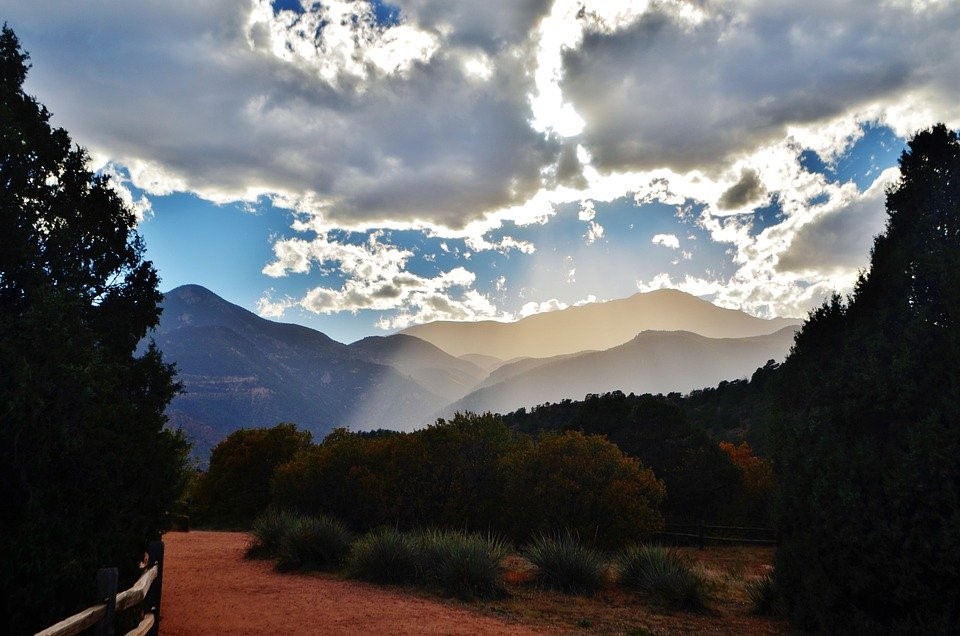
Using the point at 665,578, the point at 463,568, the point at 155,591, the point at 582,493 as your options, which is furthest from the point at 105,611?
the point at 582,493

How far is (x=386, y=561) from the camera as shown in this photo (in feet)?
46.1

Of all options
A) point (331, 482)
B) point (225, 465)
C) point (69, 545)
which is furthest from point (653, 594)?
point (225, 465)

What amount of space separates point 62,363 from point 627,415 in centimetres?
2733

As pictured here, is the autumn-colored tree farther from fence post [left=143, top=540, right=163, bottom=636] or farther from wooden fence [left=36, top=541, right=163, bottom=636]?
wooden fence [left=36, top=541, right=163, bottom=636]

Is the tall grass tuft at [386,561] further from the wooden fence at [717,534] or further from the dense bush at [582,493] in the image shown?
the wooden fence at [717,534]

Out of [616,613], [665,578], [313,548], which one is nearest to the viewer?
[616,613]

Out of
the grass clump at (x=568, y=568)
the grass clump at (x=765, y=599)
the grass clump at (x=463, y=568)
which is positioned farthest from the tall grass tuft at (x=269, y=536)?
the grass clump at (x=765, y=599)

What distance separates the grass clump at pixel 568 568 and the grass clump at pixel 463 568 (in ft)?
3.39

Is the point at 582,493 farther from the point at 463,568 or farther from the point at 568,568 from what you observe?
the point at 463,568

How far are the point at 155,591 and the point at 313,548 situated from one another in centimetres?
811

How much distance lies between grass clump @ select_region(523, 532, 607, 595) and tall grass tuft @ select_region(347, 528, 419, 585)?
3021 millimetres

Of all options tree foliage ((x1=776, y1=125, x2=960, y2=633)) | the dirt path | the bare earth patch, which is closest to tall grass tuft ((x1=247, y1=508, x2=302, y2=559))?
the dirt path

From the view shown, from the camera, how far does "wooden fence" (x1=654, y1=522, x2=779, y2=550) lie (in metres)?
22.5

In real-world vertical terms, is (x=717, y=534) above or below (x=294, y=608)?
below
